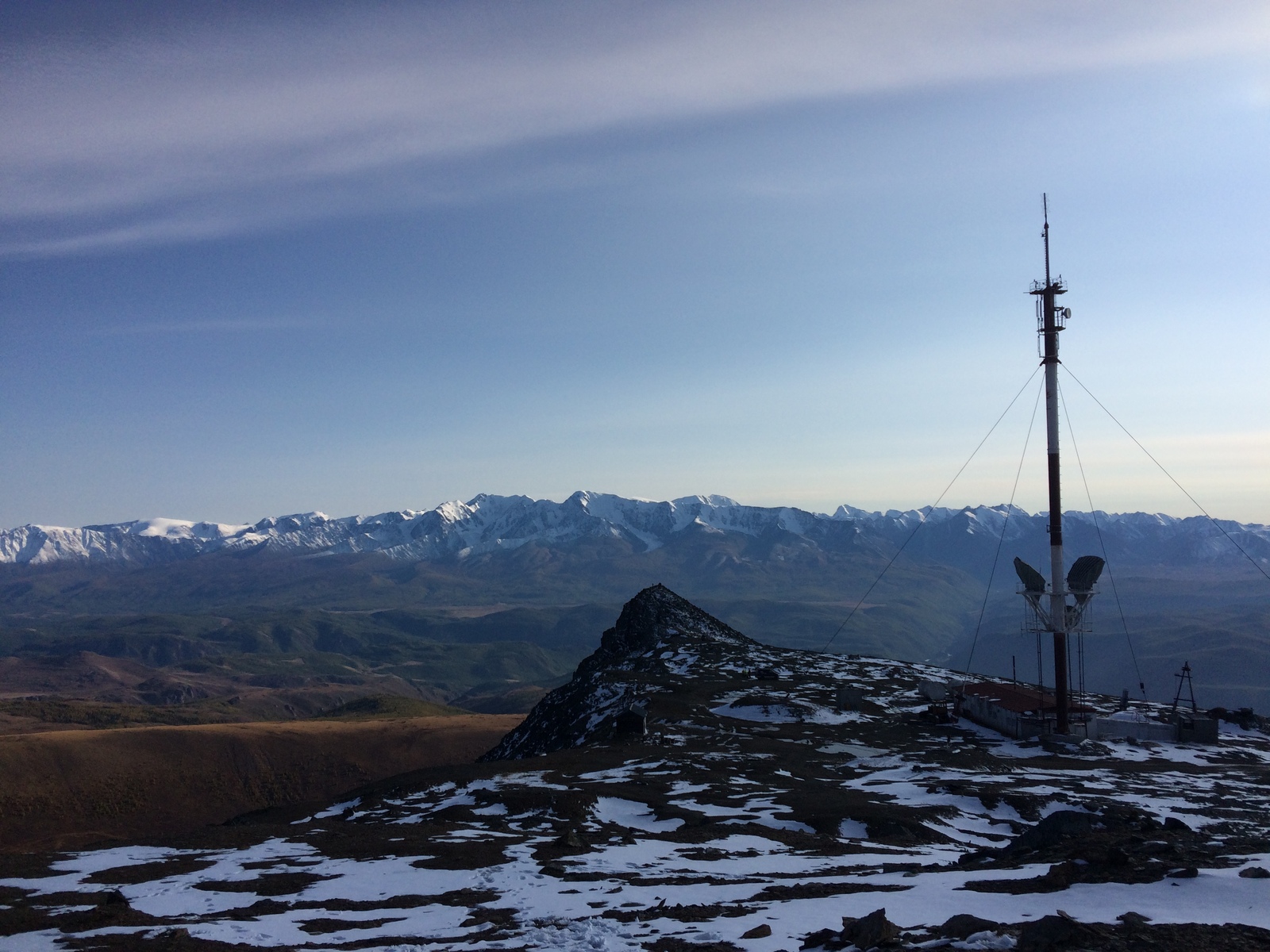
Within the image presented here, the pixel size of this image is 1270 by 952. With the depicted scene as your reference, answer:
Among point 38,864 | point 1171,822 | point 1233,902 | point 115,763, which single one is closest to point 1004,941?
point 1233,902

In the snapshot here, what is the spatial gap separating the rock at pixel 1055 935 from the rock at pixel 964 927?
98cm

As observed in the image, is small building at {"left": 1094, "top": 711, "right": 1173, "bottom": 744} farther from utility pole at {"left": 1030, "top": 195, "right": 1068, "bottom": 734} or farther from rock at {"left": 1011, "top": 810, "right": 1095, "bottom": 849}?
rock at {"left": 1011, "top": 810, "right": 1095, "bottom": 849}

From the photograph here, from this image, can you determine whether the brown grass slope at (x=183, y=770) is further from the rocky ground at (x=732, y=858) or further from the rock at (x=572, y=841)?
the rock at (x=572, y=841)

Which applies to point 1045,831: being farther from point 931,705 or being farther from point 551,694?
point 551,694

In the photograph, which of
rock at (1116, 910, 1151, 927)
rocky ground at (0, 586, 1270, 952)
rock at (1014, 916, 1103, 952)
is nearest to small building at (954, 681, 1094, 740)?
rocky ground at (0, 586, 1270, 952)

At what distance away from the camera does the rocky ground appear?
66.9 ft

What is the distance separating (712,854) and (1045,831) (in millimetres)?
11295

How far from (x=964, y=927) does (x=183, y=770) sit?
Answer: 8859 cm

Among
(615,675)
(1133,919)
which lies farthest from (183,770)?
(1133,919)

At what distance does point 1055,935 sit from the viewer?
54.5ft

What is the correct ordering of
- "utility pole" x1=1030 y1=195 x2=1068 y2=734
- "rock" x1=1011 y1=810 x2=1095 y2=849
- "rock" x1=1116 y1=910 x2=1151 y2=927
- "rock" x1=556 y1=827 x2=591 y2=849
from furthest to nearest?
"utility pole" x1=1030 y1=195 x2=1068 y2=734, "rock" x1=556 y1=827 x2=591 y2=849, "rock" x1=1011 y1=810 x2=1095 y2=849, "rock" x1=1116 y1=910 x2=1151 y2=927

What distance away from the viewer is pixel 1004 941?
16938 millimetres

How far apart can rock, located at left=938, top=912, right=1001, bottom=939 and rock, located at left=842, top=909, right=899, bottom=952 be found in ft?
3.23

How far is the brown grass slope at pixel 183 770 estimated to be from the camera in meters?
75.9
